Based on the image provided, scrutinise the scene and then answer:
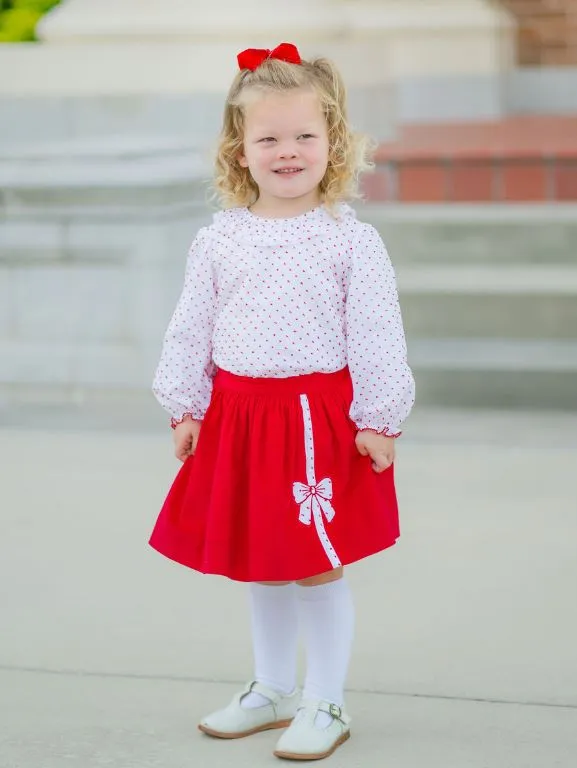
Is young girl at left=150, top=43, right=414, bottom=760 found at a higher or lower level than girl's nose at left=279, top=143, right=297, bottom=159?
lower

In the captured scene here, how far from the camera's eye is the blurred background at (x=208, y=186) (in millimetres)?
6098

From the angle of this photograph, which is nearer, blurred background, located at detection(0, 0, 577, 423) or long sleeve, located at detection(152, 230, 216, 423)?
long sleeve, located at detection(152, 230, 216, 423)

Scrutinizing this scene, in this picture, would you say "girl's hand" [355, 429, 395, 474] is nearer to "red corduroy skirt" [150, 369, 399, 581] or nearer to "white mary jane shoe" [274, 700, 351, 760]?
"red corduroy skirt" [150, 369, 399, 581]

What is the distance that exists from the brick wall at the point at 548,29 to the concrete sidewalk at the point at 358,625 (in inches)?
156

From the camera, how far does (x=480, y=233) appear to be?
6527 millimetres

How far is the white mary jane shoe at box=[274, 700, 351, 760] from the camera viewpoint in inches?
115

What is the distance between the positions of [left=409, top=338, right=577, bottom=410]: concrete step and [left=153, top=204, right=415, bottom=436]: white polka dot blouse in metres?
3.21

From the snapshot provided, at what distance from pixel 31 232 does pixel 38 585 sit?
2469mm

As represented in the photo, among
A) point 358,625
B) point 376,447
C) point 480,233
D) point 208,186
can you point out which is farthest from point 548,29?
point 376,447

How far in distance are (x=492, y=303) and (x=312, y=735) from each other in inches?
140

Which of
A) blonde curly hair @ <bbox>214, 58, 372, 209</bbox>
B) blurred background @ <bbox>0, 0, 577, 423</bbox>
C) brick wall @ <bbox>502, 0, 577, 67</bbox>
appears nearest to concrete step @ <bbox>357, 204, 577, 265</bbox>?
blurred background @ <bbox>0, 0, 577, 423</bbox>

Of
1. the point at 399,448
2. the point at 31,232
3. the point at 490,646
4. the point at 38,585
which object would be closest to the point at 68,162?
the point at 31,232

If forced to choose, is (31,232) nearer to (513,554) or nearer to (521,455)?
(521,455)

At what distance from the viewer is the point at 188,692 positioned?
326 centimetres
